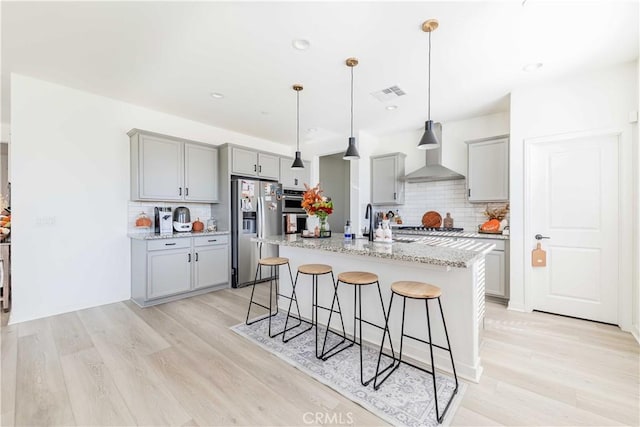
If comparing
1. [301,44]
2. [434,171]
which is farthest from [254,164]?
[434,171]

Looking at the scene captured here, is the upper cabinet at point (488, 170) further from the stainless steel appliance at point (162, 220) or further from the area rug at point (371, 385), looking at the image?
the stainless steel appliance at point (162, 220)

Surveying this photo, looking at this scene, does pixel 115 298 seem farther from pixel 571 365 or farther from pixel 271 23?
pixel 571 365

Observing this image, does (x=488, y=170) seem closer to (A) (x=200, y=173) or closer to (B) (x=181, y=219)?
(A) (x=200, y=173)

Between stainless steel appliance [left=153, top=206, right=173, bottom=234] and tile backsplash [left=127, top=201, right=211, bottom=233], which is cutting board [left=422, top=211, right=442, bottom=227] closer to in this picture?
→ tile backsplash [left=127, top=201, right=211, bottom=233]

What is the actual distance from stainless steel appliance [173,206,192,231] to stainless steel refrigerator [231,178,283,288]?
2.14ft

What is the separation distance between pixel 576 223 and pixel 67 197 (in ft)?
19.2

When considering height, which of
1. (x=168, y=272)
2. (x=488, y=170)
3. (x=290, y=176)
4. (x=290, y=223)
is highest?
(x=290, y=176)

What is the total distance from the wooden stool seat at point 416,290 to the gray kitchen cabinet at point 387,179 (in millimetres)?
3107

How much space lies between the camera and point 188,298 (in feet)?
12.5

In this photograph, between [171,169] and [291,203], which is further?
[291,203]

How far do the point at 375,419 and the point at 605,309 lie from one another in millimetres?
2976

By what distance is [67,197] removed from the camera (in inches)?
129

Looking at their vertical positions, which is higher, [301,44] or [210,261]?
[301,44]

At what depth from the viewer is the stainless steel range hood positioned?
4.32 metres
